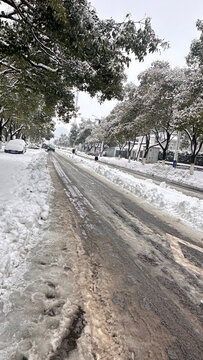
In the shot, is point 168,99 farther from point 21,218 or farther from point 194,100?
point 21,218

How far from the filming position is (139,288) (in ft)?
8.86

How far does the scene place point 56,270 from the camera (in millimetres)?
2865

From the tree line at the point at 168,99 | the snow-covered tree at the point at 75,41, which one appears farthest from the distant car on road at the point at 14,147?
the snow-covered tree at the point at 75,41

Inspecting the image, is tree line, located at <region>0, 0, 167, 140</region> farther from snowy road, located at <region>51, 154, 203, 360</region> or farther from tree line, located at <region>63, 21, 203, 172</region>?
tree line, located at <region>63, 21, 203, 172</region>

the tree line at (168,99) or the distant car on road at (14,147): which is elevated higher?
the tree line at (168,99)

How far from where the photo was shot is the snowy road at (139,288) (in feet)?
6.29

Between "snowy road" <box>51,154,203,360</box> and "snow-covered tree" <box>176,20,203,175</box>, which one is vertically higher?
"snow-covered tree" <box>176,20,203,175</box>

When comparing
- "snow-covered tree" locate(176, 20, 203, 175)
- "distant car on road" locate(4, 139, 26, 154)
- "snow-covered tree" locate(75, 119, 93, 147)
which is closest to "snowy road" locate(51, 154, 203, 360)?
"snow-covered tree" locate(176, 20, 203, 175)

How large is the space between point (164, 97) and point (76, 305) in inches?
857

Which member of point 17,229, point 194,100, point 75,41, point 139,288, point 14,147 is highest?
point 194,100

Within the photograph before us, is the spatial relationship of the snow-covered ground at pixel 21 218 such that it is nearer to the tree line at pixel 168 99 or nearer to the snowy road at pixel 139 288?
the snowy road at pixel 139 288

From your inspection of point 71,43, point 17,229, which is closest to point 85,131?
point 71,43

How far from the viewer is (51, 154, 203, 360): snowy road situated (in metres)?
1.92

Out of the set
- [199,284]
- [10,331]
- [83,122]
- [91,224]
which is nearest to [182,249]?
[199,284]
